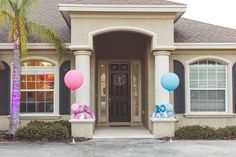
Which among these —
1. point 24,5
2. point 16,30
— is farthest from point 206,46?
point 16,30

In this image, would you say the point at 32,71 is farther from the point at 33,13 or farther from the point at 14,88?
the point at 33,13

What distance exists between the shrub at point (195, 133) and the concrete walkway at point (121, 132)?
1.03m

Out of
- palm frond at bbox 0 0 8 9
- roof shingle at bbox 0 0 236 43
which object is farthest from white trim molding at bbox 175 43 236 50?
palm frond at bbox 0 0 8 9

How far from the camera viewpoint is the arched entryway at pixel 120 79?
17484 millimetres

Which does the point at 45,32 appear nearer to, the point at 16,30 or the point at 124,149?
the point at 16,30

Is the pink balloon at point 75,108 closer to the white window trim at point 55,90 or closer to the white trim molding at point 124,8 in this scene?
the white window trim at point 55,90

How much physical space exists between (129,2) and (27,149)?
6.22 m

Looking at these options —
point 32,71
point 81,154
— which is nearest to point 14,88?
point 32,71

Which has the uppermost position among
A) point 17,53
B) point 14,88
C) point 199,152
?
point 17,53

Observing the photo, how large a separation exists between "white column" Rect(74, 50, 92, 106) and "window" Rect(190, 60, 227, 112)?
4.22 m

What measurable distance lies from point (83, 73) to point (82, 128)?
188cm

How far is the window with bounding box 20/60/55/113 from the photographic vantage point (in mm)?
15375

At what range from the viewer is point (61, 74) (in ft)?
50.0

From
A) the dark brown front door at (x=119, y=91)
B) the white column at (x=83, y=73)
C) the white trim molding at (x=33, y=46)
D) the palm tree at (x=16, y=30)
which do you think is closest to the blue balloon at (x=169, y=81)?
the white column at (x=83, y=73)
